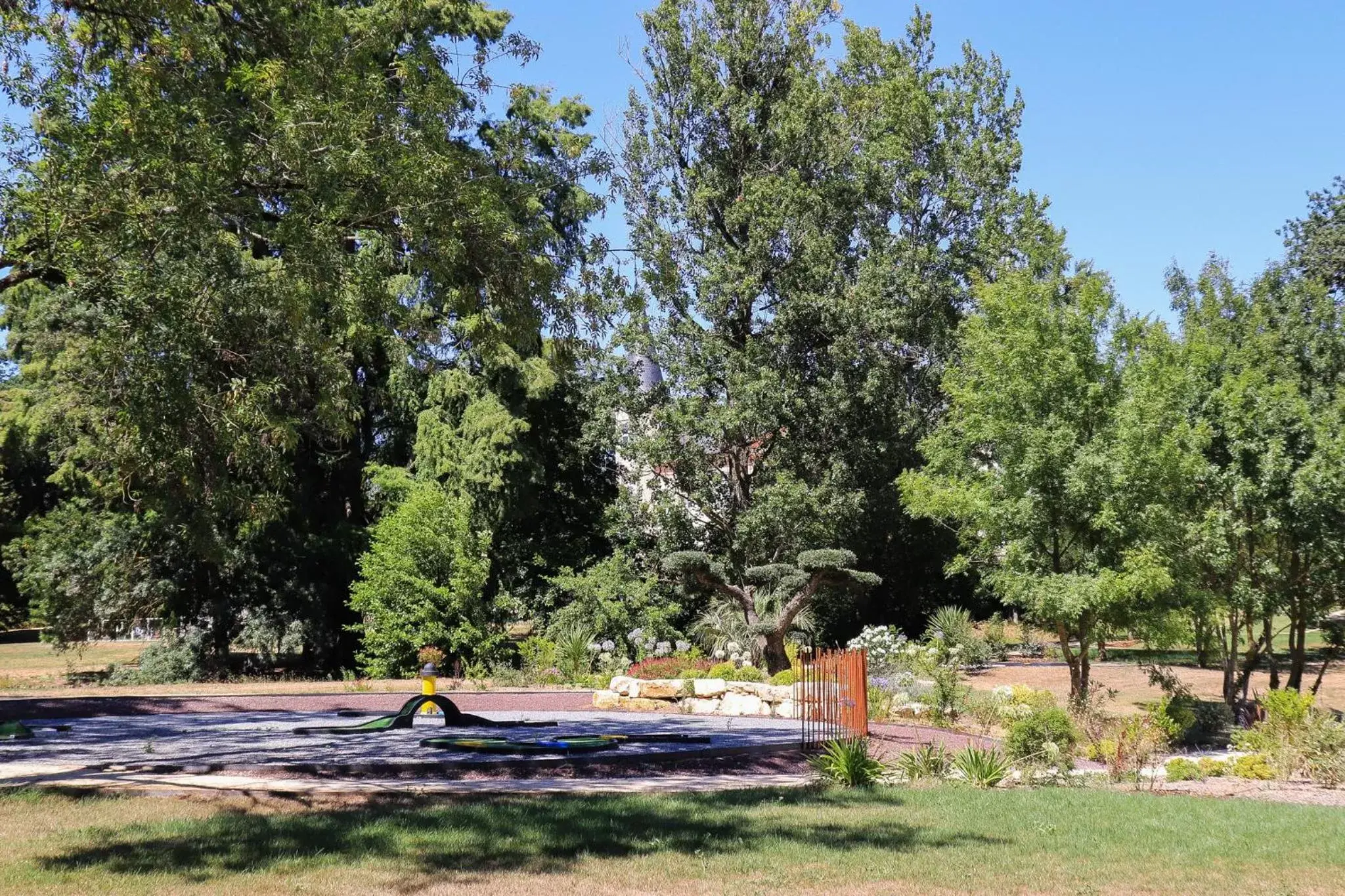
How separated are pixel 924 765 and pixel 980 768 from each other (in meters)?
0.61

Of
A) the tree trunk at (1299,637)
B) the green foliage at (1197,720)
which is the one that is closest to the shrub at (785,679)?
the green foliage at (1197,720)

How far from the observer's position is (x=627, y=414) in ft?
94.7

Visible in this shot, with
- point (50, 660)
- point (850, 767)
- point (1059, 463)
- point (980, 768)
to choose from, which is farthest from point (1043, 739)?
point (50, 660)

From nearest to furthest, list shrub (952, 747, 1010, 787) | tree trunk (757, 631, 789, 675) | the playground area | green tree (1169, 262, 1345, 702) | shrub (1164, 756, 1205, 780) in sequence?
the playground area, shrub (952, 747, 1010, 787), shrub (1164, 756, 1205, 780), green tree (1169, 262, 1345, 702), tree trunk (757, 631, 789, 675)

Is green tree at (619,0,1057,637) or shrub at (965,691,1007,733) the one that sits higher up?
green tree at (619,0,1057,637)

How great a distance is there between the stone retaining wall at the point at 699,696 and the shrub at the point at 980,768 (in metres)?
6.35

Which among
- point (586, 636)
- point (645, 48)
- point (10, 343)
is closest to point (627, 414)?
point (586, 636)

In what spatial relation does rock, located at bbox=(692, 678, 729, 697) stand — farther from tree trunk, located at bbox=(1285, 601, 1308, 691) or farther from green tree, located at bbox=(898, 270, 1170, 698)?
tree trunk, located at bbox=(1285, 601, 1308, 691)

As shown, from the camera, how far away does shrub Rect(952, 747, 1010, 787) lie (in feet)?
34.8

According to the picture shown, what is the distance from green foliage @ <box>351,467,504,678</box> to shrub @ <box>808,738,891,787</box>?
43.8 ft

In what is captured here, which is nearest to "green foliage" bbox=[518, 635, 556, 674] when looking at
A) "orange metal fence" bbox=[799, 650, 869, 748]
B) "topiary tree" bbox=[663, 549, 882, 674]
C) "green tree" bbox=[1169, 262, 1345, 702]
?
"topiary tree" bbox=[663, 549, 882, 674]

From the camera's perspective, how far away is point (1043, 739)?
12281 mm

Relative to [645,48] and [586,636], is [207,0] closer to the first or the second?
[586,636]

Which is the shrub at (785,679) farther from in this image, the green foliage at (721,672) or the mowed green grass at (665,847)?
the mowed green grass at (665,847)
